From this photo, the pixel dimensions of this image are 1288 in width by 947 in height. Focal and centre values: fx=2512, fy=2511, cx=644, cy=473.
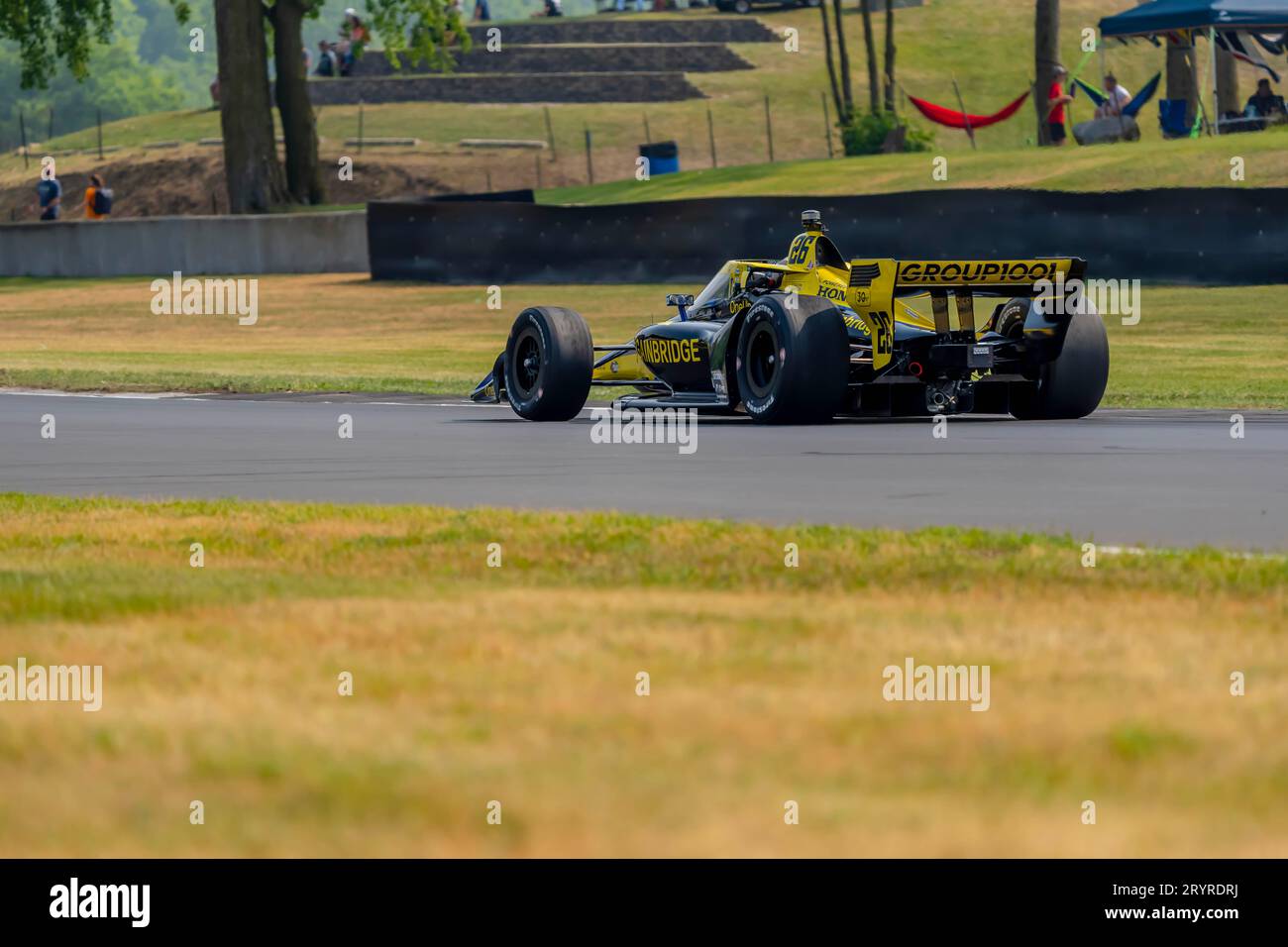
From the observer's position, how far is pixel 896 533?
1056 cm

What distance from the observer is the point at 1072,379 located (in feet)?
61.1

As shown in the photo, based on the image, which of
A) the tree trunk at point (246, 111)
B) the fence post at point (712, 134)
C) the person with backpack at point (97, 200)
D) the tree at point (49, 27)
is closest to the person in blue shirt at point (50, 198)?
the person with backpack at point (97, 200)

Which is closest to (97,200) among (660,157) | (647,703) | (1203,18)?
(660,157)

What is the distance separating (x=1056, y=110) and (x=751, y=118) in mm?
25167

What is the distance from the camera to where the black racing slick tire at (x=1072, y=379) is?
18.5 m

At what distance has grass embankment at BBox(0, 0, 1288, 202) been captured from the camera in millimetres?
67062

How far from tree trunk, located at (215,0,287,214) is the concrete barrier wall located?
11.0ft

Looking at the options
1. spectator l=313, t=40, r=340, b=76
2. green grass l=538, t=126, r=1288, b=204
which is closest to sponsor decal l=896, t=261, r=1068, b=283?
green grass l=538, t=126, r=1288, b=204

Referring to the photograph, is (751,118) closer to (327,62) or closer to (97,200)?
(327,62)

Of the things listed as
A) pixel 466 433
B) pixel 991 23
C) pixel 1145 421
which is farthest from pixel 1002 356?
pixel 991 23

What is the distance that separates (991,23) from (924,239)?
5846 centimetres

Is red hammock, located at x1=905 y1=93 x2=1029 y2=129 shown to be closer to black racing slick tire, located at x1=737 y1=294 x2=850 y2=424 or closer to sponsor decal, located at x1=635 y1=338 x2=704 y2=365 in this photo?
sponsor decal, located at x1=635 y1=338 x2=704 y2=365

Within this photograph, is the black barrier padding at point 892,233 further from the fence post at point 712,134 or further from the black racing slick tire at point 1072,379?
the fence post at point 712,134
